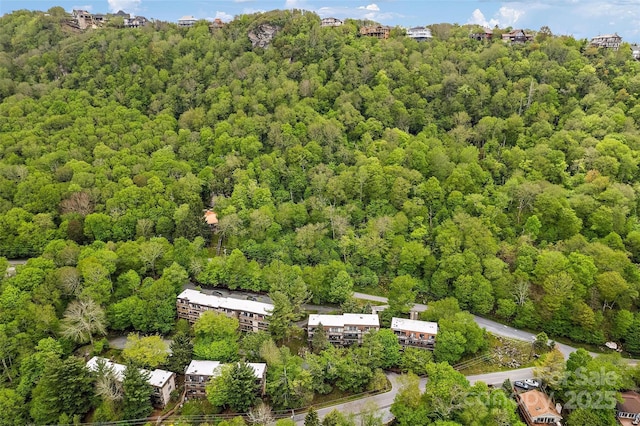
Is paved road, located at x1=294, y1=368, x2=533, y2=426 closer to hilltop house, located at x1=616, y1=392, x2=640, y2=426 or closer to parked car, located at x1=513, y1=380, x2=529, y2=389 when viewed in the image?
parked car, located at x1=513, y1=380, x2=529, y2=389

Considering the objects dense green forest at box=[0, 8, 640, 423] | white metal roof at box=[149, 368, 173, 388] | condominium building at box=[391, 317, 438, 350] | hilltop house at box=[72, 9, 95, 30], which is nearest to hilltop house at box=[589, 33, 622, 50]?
dense green forest at box=[0, 8, 640, 423]

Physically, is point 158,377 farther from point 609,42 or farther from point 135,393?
point 609,42

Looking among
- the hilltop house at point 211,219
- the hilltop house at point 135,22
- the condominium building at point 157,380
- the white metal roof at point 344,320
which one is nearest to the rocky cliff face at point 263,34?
the hilltop house at point 135,22

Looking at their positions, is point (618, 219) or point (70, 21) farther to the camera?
point (70, 21)

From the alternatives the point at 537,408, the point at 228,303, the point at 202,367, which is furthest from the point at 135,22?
the point at 537,408

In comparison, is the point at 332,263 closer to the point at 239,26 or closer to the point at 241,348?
the point at 241,348

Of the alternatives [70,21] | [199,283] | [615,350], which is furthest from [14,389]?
[70,21]

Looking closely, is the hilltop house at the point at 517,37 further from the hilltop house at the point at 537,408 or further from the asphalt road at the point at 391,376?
the hilltop house at the point at 537,408
